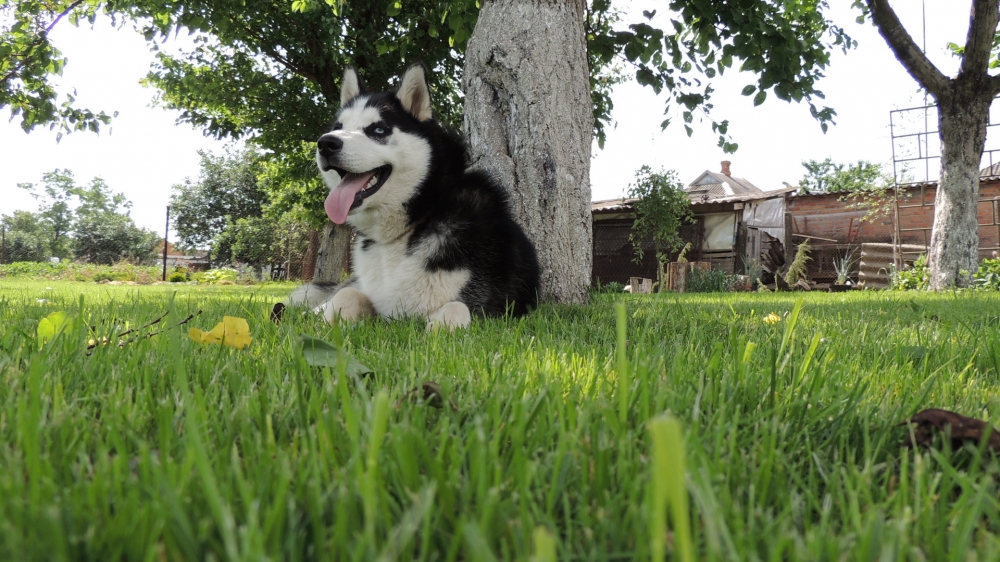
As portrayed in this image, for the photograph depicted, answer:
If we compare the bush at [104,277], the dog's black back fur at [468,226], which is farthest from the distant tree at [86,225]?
the dog's black back fur at [468,226]

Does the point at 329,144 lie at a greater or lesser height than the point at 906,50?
lesser

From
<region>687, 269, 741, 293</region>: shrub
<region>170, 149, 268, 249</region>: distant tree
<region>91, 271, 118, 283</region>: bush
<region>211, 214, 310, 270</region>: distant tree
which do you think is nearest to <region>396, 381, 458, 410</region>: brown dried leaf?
<region>687, 269, 741, 293</region>: shrub

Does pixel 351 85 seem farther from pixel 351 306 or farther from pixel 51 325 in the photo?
pixel 51 325

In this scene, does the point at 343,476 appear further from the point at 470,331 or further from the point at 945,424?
the point at 470,331

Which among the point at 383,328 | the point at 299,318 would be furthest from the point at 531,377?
the point at 299,318

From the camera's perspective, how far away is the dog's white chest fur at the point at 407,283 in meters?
2.88

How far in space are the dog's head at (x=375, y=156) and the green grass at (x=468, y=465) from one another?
1660mm

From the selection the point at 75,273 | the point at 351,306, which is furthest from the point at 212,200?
the point at 351,306

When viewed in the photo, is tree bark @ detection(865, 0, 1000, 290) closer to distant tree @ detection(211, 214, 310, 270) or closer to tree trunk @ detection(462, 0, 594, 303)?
tree trunk @ detection(462, 0, 594, 303)

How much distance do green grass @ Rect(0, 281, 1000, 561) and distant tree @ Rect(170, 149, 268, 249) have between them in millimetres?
44483

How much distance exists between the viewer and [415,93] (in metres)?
3.46

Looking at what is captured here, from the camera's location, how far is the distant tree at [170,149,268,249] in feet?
140

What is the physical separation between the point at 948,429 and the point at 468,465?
779 millimetres

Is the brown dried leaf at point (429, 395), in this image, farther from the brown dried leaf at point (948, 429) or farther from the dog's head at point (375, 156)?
the dog's head at point (375, 156)
